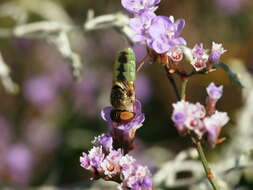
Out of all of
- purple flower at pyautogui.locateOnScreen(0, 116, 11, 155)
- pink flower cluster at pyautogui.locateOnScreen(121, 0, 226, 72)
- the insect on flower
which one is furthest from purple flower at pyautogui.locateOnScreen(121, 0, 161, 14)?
purple flower at pyautogui.locateOnScreen(0, 116, 11, 155)

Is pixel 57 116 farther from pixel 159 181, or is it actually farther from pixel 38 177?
pixel 159 181

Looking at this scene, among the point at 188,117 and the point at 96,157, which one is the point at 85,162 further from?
the point at 188,117

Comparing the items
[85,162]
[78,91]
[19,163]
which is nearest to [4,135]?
[19,163]

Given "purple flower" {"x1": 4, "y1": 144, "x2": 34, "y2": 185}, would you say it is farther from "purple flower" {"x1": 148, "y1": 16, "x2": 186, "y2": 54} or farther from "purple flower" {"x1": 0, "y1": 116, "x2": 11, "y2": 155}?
"purple flower" {"x1": 148, "y1": 16, "x2": 186, "y2": 54}

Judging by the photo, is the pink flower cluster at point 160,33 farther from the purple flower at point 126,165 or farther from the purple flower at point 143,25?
the purple flower at point 126,165

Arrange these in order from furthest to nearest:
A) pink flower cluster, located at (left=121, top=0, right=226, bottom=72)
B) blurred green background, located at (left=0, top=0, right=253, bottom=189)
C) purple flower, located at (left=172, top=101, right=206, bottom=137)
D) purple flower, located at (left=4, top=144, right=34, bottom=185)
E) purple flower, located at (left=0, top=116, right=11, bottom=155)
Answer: purple flower, located at (left=0, top=116, right=11, bottom=155), purple flower, located at (left=4, top=144, right=34, bottom=185), blurred green background, located at (left=0, top=0, right=253, bottom=189), pink flower cluster, located at (left=121, top=0, right=226, bottom=72), purple flower, located at (left=172, top=101, right=206, bottom=137)

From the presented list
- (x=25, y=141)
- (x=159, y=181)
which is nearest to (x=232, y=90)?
(x=25, y=141)

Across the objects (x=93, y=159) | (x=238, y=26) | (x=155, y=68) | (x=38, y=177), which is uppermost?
(x=238, y=26)

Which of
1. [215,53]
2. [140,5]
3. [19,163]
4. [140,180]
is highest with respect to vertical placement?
[19,163]
